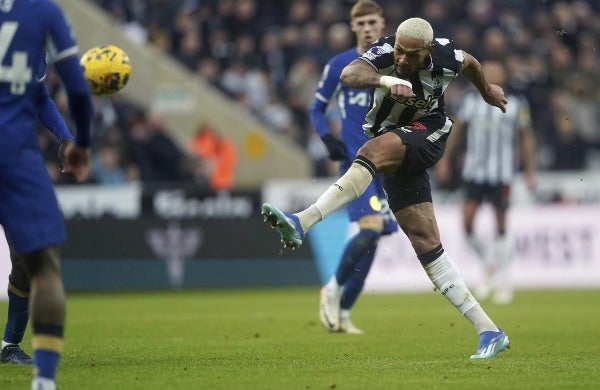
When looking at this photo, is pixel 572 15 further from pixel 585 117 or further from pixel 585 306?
pixel 585 306

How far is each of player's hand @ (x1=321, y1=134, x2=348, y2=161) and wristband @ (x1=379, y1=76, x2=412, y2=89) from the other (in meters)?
2.98

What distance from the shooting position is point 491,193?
16391 mm

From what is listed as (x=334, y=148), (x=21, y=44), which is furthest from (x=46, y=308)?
(x=334, y=148)

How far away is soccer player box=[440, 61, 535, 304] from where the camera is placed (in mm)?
16359

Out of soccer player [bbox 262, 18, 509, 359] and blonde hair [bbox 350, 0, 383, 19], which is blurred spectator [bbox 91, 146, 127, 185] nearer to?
blonde hair [bbox 350, 0, 383, 19]

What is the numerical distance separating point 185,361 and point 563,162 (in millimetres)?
15113

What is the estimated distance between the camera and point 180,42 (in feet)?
80.1

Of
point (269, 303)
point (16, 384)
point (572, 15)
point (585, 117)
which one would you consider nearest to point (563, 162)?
point (585, 117)

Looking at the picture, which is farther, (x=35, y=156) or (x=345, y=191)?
(x=345, y=191)

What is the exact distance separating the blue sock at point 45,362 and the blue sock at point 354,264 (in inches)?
204

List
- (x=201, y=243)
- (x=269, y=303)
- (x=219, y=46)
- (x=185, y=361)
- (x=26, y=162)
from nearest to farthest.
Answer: (x=26, y=162), (x=185, y=361), (x=269, y=303), (x=201, y=243), (x=219, y=46)

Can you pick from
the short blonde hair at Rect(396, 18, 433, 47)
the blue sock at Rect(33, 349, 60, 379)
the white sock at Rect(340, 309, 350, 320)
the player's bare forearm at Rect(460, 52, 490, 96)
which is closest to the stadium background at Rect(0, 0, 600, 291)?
the white sock at Rect(340, 309, 350, 320)

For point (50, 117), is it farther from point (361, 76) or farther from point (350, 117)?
point (350, 117)

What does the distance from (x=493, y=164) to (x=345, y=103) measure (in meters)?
5.49
